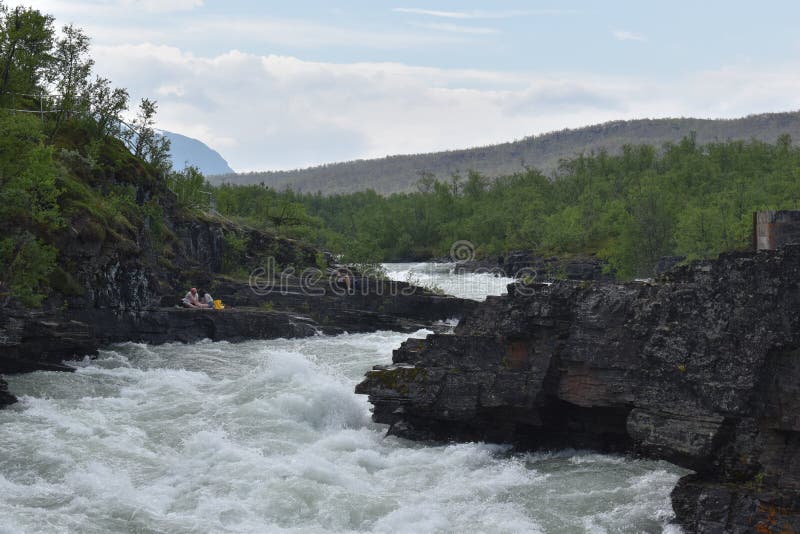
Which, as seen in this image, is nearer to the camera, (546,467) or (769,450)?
(769,450)

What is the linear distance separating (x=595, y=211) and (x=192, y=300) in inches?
2486

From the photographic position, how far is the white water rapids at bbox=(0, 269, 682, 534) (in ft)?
46.0

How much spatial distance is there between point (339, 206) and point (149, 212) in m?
121

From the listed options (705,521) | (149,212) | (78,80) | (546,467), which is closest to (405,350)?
(546,467)

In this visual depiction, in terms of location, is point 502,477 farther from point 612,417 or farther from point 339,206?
point 339,206

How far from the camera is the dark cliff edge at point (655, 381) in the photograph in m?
12.9

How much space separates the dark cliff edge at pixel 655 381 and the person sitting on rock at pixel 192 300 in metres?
17.7

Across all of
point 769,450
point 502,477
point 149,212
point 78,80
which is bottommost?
point 502,477

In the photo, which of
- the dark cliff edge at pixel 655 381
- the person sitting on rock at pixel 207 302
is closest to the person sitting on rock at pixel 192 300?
the person sitting on rock at pixel 207 302

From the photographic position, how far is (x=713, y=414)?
13398mm

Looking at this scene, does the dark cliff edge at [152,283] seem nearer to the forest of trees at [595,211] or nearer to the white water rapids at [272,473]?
the white water rapids at [272,473]

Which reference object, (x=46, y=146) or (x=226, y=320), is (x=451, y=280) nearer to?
(x=226, y=320)

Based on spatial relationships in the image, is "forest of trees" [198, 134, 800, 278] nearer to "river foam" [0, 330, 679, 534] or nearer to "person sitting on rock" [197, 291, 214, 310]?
"person sitting on rock" [197, 291, 214, 310]

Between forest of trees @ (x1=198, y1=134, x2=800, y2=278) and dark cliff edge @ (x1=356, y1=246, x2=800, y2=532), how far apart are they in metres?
42.8
